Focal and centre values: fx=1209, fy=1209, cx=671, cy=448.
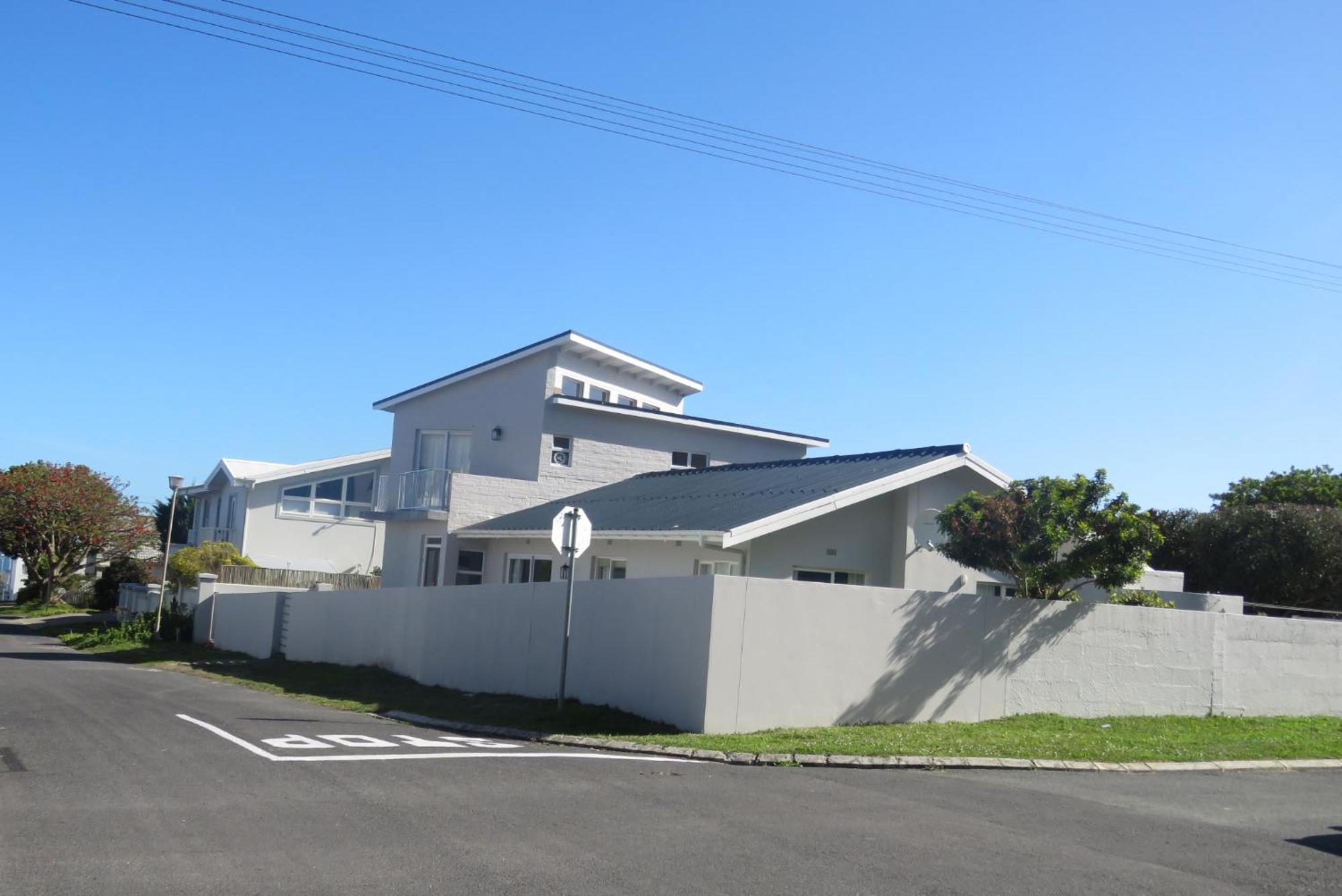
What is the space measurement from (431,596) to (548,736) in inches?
320

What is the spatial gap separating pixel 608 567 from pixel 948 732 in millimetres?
10779

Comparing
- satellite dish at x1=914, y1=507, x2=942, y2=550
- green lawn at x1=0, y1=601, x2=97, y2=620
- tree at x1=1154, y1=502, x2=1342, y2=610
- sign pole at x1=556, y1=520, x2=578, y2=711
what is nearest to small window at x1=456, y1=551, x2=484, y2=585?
satellite dish at x1=914, y1=507, x2=942, y2=550

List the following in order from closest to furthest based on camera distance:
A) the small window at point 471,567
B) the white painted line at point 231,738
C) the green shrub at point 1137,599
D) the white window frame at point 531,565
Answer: the white painted line at point 231,738 < the green shrub at point 1137,599 < the white window frame at point 531,565 < the small window at point 471,567

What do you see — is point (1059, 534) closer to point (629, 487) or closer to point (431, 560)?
point (629, 487)

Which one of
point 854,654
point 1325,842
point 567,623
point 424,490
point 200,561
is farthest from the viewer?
point 200,561

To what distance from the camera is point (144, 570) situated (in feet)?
172

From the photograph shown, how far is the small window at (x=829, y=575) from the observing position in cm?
2197

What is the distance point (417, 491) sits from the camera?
3094 centimetres

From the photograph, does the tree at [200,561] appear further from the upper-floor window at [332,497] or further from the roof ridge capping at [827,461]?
the roof ridge capping at [827,461]

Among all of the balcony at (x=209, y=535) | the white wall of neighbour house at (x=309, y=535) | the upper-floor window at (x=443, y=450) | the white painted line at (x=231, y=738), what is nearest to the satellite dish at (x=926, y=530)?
the white painted line at (x=231, y=738)

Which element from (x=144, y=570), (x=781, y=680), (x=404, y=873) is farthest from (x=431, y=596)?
(x=144, y=570)

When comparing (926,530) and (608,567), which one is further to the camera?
(608,567)

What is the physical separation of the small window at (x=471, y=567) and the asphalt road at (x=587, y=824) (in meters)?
15.2

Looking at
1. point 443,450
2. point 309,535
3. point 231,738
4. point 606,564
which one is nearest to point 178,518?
point 309,535
